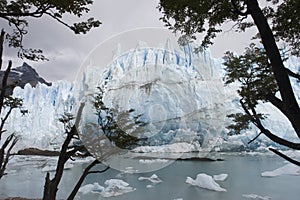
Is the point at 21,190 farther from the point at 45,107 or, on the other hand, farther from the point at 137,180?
the point at 45,107

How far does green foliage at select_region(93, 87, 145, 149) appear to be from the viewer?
3.58 m

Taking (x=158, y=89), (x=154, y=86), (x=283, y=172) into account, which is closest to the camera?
(x=154, y=86)

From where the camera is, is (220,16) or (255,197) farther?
(255,197)

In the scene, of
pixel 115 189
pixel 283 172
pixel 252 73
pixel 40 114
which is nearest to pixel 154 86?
pixel 252 73

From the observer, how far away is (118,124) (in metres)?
3.56

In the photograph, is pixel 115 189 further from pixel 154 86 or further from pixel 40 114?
pixel 40 114

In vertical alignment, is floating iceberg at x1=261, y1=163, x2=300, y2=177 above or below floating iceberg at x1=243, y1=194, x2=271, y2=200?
above

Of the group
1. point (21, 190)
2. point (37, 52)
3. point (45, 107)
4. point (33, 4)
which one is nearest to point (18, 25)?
point (37, 52)

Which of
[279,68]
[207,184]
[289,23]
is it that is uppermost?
[289,23]

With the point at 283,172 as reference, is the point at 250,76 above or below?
above

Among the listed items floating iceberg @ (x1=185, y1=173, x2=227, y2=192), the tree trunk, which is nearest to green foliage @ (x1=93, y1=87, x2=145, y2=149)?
the tree trunk

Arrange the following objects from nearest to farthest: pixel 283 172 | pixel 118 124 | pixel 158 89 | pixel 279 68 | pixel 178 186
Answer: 1. pixel 279 68
2. pixel 118 124
3. pixel 158 89
4. pixel 178 186
5. pixel 283 172

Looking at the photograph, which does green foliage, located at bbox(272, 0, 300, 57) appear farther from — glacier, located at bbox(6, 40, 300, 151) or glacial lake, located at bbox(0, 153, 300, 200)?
glacial lake, located at bbox(0, 153, 300, 200)

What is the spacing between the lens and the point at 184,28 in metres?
2.09
